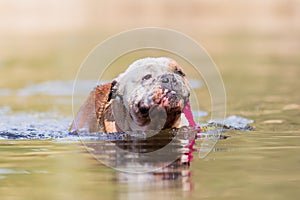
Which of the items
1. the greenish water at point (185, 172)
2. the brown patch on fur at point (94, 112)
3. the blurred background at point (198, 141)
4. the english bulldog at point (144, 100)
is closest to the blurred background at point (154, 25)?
the blurred background at point (198, 141)

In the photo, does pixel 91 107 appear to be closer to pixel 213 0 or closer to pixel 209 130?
pixel 209 130

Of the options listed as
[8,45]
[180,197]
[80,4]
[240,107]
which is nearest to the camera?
[180,197]

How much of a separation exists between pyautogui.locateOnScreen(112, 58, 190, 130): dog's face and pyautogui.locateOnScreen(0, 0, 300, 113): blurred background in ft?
10.4

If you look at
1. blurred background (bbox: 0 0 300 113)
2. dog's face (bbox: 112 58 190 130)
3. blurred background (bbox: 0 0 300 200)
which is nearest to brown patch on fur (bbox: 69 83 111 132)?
dog's face (bbox: 112 58 190 130)

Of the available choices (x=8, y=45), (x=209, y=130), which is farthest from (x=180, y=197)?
(x=8, y=45)

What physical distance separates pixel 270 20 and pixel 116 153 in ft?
81.9

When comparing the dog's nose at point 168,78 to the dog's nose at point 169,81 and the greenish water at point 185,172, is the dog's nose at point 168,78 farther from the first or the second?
the greenish water at point 185,172

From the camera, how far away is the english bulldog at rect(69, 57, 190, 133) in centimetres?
697

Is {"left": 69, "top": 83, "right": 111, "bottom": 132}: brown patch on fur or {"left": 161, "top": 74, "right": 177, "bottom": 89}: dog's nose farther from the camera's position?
{"left": 69, "top": 83, "right": 111, "bottom": 132}: brown patch on fur

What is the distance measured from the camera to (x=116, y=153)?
685 centimetres

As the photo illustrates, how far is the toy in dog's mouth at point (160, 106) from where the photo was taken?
6.93m

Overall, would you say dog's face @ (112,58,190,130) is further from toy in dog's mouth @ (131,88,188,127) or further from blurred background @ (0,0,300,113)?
blurred background @ (0,0,300,113)

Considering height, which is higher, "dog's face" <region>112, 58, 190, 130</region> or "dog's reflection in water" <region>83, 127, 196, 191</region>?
"dog's face" <region>112, 58, 190, 130</region>

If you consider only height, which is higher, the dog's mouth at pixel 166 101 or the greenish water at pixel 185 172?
the dog's mouth at pixel 166 101
